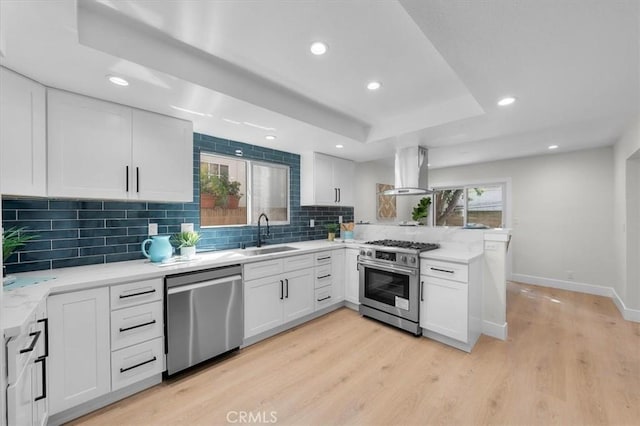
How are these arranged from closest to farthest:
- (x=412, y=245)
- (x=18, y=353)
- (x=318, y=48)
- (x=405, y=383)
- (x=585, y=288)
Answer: (x=18, y=353), (x=318, y=48), (x=405, y=383), (x=412, y=245), (x=585, y=288)

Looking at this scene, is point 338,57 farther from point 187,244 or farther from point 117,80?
point 187,244

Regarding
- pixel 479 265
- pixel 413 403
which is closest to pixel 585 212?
pixel 479 265

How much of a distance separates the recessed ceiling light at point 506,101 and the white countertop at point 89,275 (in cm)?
146

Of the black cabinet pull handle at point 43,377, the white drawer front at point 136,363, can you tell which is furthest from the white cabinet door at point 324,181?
the black cabinet pull handle at point 43,377

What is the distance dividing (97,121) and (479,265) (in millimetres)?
3838

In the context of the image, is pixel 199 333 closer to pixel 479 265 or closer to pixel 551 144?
pixel 479 265

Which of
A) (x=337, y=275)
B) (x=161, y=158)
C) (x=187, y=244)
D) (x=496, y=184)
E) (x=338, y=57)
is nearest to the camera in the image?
(x=338, y=57)

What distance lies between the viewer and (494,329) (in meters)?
2.86

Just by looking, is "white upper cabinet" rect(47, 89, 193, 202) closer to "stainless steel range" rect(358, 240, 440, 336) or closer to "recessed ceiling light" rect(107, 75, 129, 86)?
"recessed ceiling light" rect(107, 75, 129, 86)

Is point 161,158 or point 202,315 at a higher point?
point 161,158

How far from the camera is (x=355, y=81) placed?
7.37ft

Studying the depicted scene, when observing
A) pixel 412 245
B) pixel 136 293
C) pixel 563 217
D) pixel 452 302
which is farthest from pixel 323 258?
pixel 563 217

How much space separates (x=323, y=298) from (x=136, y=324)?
2.04 m

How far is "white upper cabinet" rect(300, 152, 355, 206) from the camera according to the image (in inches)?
153
